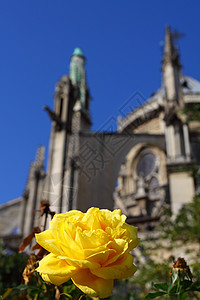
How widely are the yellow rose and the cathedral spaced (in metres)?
0.65

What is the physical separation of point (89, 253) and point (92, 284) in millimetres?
70

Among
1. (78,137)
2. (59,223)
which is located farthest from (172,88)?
(59,223)

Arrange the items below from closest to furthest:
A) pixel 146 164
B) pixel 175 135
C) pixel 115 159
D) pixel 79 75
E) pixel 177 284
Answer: pixel 177 284, pixel 115 159, pixel 175 135, pixel 79 75, pixel 146 164

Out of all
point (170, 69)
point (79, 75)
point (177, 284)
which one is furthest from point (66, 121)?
point (177, 284)

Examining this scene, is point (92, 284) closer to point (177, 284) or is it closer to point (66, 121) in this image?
point (177, 284)

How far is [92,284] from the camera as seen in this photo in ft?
2.39

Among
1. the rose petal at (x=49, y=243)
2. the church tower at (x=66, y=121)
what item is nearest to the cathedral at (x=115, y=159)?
the church tower at (x=66, y=121)

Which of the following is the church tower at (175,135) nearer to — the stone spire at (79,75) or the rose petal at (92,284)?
the stone spire at (79,75)

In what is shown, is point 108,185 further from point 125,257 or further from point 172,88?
point 172,88

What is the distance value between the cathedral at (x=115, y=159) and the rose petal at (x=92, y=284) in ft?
2.32

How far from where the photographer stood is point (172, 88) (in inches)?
544

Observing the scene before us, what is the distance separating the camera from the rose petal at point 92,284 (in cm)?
71

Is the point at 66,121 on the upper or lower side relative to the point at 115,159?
upper

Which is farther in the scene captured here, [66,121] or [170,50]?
[170,50]
